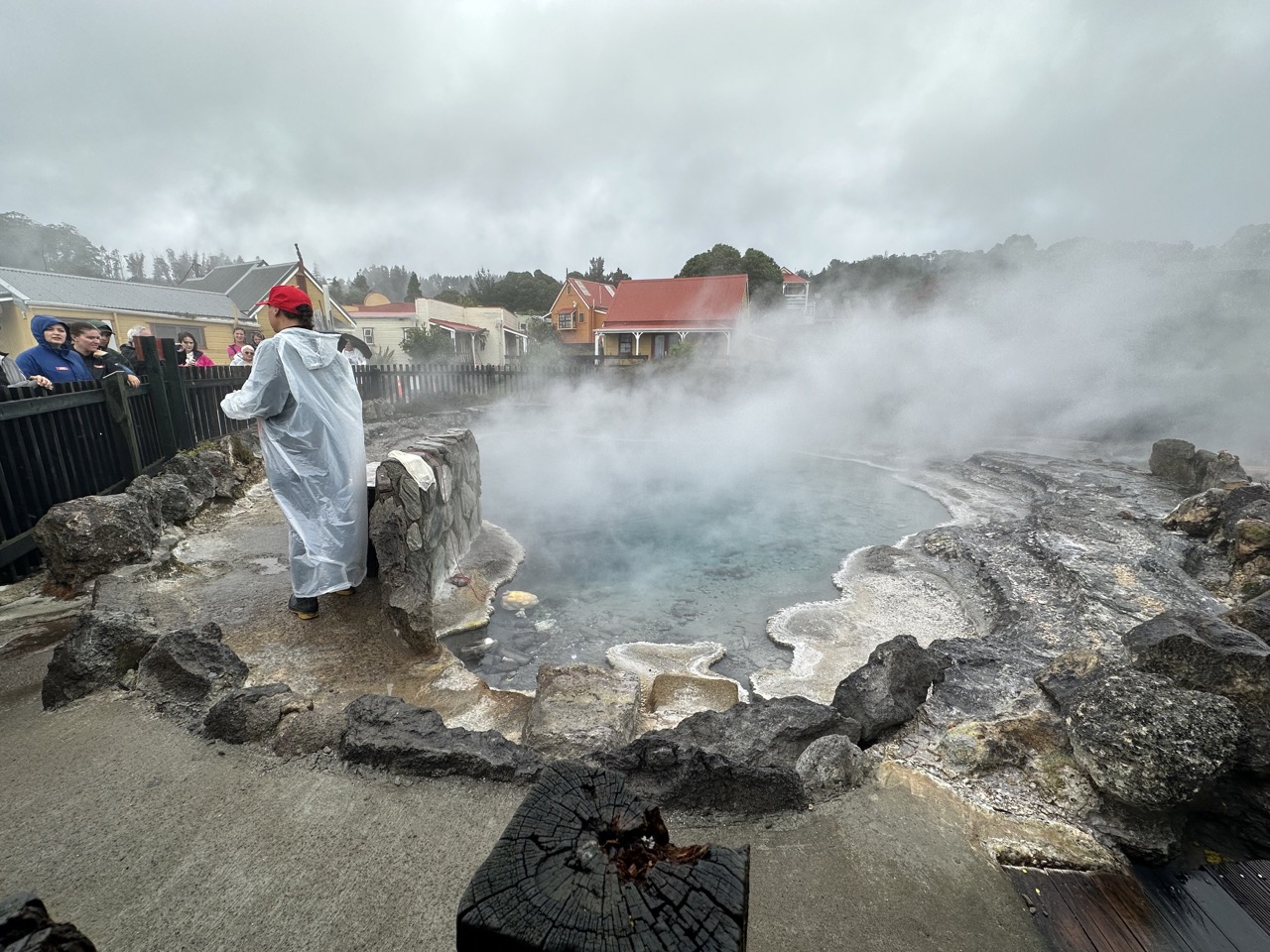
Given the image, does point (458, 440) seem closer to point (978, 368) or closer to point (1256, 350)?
point (978, 368)

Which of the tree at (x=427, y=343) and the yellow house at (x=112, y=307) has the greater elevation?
the yellow house at (x=112, y=307)

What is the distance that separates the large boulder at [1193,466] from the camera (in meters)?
6.43

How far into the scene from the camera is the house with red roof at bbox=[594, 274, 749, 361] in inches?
1008

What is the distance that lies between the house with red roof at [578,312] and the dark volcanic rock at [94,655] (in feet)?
106

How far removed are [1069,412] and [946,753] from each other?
13948 mm

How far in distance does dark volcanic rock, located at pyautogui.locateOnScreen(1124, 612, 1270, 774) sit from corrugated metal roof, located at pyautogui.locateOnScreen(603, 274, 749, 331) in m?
24.0

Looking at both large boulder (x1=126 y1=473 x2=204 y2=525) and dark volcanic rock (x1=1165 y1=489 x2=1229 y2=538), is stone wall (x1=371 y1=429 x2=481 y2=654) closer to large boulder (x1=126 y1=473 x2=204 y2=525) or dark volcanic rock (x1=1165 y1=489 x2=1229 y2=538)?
large boulder (x1=126 y1=473 x2=204 y2=525)

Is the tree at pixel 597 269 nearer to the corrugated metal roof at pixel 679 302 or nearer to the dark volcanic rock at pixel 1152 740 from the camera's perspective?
the corrugated metal roof at pixel 679 302

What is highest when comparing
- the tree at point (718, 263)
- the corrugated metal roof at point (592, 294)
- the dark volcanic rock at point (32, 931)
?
the tree at point (718, 263)

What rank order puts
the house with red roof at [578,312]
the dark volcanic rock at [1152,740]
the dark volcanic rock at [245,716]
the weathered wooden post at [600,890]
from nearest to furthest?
→ the weathered wooden post at [600,890] → the dark volcanic rock at [1152,740] → the dark volcanic rock at [245,716] → the house with red roof at [578,312]

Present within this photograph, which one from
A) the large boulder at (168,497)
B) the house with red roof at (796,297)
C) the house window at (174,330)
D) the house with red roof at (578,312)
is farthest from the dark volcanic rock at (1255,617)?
the house with red roof at (578,312)

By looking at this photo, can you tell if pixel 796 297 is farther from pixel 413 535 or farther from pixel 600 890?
pixel 600 890

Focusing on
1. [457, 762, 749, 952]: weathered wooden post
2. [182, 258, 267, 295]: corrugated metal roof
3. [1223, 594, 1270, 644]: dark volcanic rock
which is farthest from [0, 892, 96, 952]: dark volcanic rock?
[182, 258, 267, 295]: corrugated metal roof

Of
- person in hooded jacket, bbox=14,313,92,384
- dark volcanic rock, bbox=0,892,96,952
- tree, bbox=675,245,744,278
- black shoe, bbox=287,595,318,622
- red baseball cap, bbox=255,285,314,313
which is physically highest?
tree, bbox=675,245,744,278
